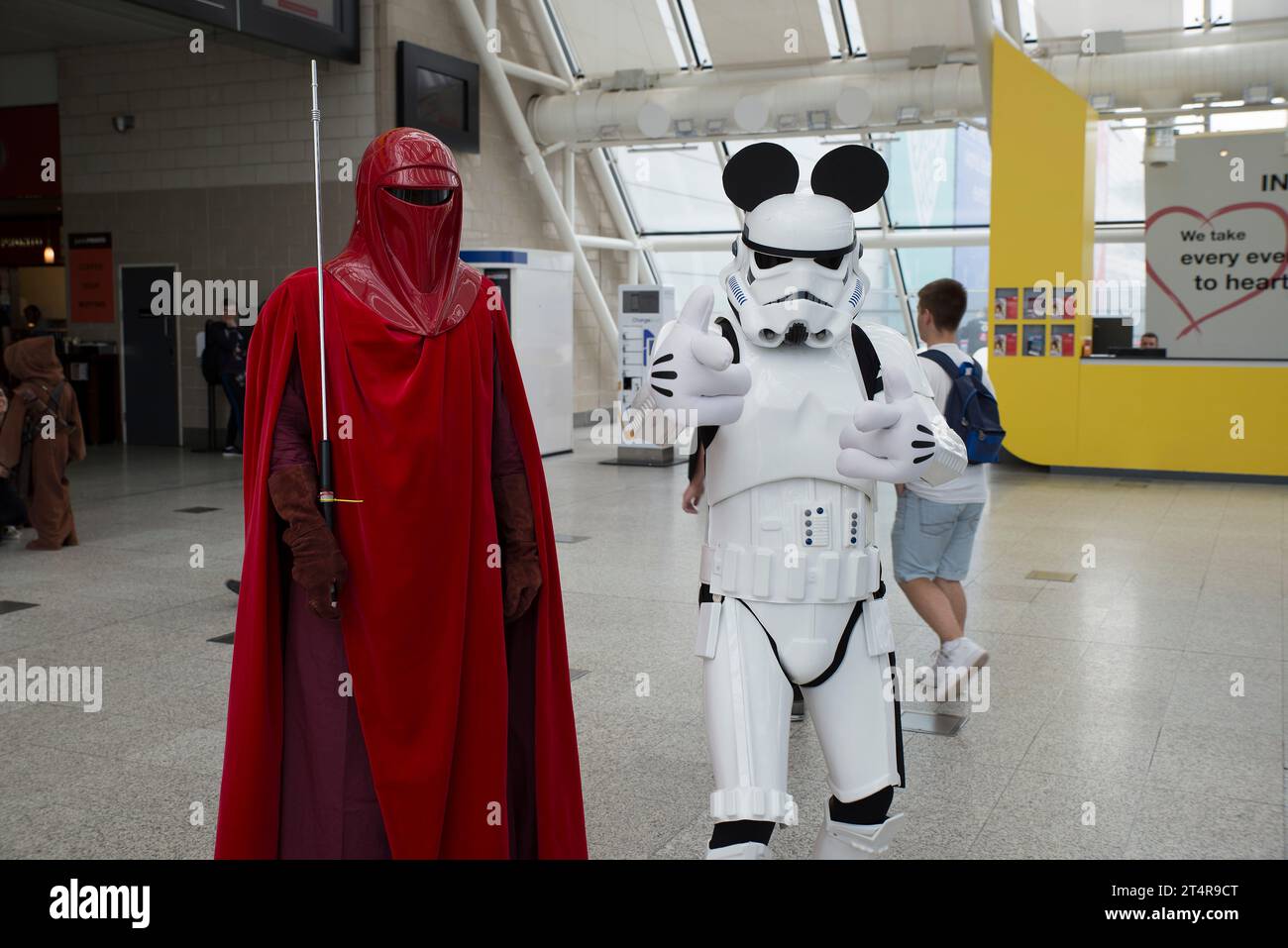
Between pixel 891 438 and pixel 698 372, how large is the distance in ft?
1.33

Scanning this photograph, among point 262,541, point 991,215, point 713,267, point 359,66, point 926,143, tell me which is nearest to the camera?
point 262,541

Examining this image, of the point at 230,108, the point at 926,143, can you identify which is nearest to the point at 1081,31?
the point at 926,143

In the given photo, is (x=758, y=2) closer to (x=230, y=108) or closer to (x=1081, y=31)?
(x=1081, y=31)

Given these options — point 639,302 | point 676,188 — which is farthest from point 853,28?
point 639,302

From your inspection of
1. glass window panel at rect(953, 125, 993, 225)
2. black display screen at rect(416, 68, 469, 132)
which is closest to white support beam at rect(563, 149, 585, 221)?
black display screen at rect(416, 68, 469, 132)

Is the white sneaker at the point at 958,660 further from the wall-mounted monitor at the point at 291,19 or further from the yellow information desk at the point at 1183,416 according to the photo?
the yellow information desk at the point at 1183,416

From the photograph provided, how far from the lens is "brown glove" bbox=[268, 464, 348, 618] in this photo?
7.18ft

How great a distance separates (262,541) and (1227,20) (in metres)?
12.1

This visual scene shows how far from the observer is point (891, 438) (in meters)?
2.40

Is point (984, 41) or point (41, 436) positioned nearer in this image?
point (41, 436)

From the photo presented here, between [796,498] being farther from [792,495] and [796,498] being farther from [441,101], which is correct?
[441,101]

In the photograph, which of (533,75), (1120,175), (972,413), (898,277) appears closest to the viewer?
(972,413)

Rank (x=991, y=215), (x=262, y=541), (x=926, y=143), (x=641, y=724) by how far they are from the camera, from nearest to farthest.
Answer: (x=262, y=541) → (x=641, y=724) → (x=991, y=215) → (x=926, y=143)

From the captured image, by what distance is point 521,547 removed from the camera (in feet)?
8.14
